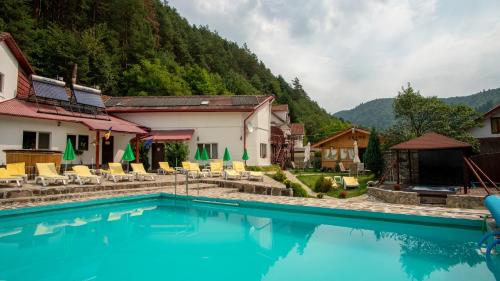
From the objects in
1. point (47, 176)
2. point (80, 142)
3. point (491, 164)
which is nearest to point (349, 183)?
point (491, 164)

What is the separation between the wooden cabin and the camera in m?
30.3

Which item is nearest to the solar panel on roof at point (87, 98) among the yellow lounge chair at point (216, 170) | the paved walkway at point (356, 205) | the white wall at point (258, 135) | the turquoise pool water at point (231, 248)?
the yellow lounge chair at point (216, 170)

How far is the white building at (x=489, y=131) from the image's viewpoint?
20906 mm

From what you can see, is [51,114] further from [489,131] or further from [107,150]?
[489,131]

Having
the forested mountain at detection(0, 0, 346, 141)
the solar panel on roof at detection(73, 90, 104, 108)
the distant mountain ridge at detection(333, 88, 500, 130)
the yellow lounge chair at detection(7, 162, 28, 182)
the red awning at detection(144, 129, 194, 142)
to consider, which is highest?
the distant mountain ridge at detection(333, 88, 500, 130)

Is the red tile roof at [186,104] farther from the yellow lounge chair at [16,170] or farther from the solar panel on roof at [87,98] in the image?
the yellow lounge chair at [16,170]

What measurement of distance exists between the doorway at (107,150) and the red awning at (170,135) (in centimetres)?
240

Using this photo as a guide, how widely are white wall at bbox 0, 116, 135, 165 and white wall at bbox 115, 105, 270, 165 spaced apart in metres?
2.67

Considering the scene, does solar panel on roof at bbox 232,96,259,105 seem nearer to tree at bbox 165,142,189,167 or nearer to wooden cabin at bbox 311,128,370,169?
tree at bbox 165,142,189,167

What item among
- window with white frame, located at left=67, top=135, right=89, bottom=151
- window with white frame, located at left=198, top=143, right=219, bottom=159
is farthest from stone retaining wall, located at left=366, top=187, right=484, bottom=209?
window with white frame, located at left=67, top=135, right=89, bottom=151

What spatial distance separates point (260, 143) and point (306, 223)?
16631 millimetres

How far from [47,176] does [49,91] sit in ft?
28.0

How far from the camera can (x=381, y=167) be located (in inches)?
755

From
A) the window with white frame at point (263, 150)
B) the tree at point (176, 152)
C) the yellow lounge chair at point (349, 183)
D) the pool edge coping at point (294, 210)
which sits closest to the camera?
the pool edge coping at point (294, 210)
